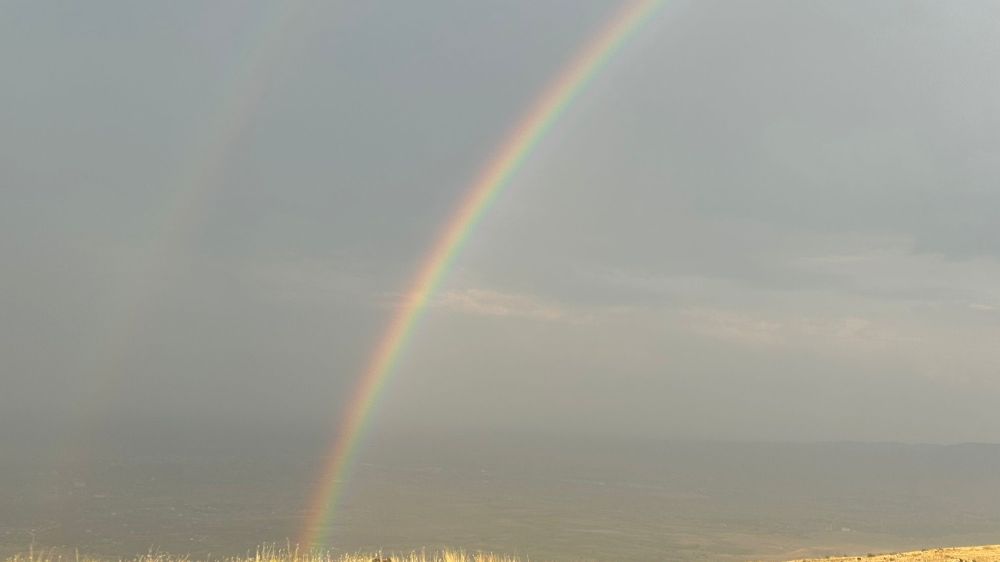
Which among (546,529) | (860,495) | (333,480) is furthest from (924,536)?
(333,480)

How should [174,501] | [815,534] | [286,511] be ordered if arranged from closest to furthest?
[815,534]
[286,511]
[174,501]

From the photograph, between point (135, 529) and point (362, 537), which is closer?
point (362, 537)

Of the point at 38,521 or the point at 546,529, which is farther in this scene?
the point at 546,529

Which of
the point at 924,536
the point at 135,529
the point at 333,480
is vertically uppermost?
the point at 333,480

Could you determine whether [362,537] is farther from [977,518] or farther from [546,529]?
[977,518]

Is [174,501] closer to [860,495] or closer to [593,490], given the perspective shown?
[593,490]

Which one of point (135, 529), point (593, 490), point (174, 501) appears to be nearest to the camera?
point (135, 529)

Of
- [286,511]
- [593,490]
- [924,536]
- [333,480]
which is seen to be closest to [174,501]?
[286,511]

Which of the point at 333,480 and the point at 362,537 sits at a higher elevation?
the point at 333,480

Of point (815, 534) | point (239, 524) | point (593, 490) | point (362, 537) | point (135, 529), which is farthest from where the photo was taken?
point (593, 490)

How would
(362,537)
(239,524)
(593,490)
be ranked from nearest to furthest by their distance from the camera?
(362,537) → (239,524) → (593,490)
